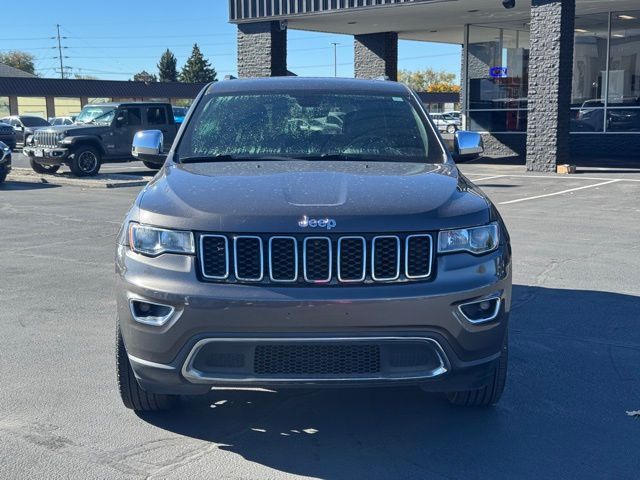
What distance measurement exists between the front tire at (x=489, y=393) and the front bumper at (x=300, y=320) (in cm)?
41

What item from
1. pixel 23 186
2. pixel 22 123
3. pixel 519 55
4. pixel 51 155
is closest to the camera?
pixel 23 186

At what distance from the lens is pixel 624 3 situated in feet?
66.8

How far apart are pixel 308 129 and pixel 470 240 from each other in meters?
1.63

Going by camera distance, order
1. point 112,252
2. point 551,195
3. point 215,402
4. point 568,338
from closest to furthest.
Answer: point 215,402 < point 568,338 < point 112,252 < point 551,195

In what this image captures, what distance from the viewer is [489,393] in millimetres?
4238

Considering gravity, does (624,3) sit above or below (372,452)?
above

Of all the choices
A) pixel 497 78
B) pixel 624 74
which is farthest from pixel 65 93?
pixel 624 74

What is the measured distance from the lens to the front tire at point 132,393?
4012 mm

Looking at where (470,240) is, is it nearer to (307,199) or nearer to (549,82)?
(307,199)

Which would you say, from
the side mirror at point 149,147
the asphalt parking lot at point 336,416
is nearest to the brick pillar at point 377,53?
the asphalt parking lot at point 336,416

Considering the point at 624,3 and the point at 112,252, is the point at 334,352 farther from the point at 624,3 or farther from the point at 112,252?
the point at 624,3

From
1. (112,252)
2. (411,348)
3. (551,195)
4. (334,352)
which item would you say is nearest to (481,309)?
(411,348)

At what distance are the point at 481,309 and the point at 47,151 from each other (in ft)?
56.8

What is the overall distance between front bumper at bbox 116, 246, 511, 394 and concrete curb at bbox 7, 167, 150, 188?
A: 14.6 meters
